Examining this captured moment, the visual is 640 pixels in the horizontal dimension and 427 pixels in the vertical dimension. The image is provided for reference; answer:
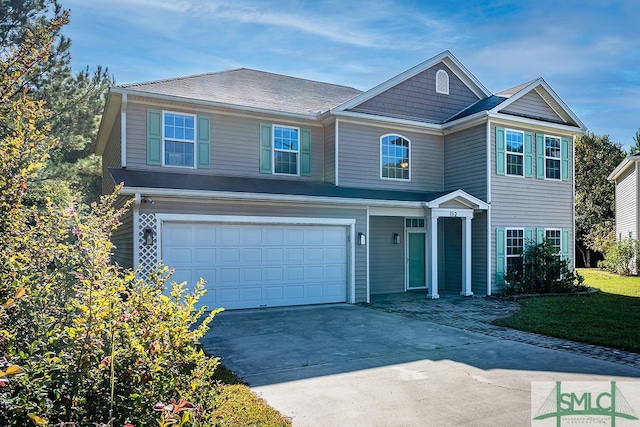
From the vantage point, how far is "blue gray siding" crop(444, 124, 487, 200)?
13883mm

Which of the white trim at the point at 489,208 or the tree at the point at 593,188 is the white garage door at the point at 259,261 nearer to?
the white trim at the point at 489,208

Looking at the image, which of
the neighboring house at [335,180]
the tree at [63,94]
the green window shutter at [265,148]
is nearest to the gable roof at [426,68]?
the neighboring house at [335,180]

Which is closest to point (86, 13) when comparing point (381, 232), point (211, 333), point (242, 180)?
point (242, 180)

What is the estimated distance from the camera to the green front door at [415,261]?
49.0 feet

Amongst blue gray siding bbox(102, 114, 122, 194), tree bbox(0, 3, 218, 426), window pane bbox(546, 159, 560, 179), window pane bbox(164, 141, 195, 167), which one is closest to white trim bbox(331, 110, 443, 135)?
window pane bbox(546, 159, 560, 179)

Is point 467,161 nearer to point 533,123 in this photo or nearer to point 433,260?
point 533,123

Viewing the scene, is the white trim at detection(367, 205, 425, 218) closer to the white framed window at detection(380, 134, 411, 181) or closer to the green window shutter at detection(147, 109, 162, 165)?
the white framed window at detection(380, 134, 411, 181)

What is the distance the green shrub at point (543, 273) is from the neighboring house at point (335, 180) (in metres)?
0.37

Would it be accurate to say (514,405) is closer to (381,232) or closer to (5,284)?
(5,284)

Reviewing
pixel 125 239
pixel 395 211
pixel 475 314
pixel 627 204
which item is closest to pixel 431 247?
pixel 395 211

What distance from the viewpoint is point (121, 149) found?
1139 centimetres

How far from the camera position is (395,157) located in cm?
1444

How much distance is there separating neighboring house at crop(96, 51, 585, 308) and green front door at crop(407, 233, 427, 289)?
0.06 m

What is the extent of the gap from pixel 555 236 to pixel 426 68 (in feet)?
23.8
